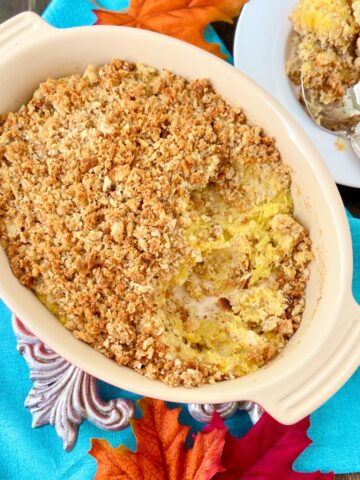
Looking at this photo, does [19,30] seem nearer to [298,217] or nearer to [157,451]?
[298,217]

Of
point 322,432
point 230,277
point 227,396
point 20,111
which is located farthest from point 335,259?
point 20,111

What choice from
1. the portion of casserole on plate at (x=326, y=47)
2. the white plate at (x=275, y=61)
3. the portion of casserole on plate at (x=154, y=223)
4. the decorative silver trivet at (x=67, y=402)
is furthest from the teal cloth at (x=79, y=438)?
the portion of casserole on plate at (x=326, y=47)

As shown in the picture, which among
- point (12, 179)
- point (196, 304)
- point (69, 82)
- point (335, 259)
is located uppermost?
point (69, 82)

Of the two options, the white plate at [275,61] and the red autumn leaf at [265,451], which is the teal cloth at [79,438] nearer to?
the red autumn leaf at [265,451]

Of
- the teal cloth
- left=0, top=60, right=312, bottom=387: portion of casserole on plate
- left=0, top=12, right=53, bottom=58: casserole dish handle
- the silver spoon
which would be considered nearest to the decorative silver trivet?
the teal cloth

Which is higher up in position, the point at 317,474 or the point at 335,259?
the point at 335,259

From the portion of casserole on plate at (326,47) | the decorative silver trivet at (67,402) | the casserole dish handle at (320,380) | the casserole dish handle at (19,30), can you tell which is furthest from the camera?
the portion of casserole on plate at (326,47)

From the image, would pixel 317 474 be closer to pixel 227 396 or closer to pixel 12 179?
pixel 227 396
